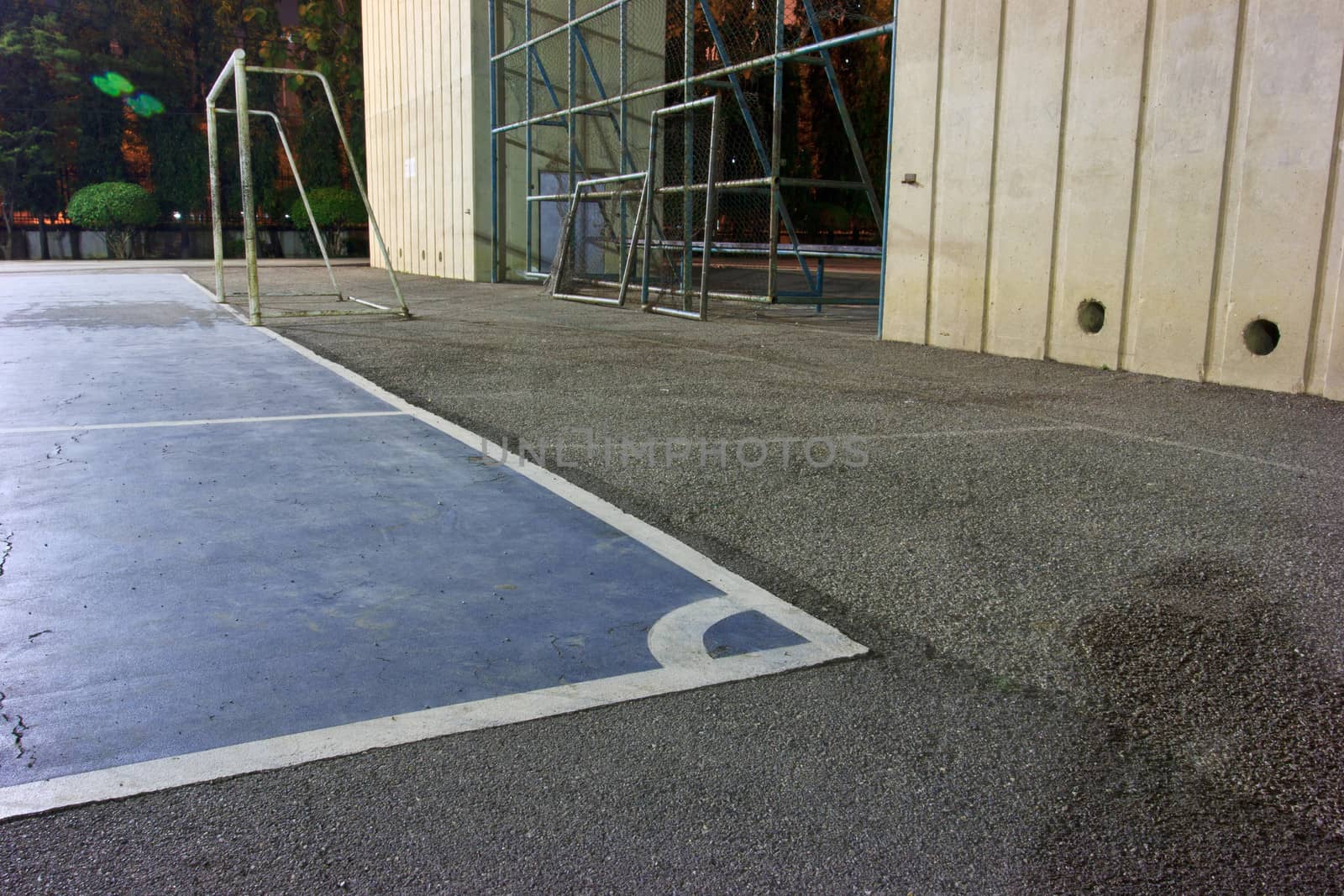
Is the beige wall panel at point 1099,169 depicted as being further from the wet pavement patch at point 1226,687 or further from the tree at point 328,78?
the tree at point 328,78

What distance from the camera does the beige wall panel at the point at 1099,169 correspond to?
7547mm

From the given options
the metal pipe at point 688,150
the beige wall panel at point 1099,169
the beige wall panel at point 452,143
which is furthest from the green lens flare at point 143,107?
the beige wall panel at point 1099,169

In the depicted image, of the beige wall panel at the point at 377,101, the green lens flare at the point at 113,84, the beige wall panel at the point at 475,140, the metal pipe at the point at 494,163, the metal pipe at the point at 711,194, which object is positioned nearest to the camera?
the metal pipe at the point at 711,194

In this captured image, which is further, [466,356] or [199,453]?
[466,356]

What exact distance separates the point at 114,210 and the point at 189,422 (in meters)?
30.7

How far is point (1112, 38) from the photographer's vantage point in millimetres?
7621

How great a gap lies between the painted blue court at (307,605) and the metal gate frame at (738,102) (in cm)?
731

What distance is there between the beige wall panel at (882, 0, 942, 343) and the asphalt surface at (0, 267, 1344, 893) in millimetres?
5023

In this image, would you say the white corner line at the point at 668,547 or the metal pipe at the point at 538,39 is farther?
the metal pipe at the point at 538,39

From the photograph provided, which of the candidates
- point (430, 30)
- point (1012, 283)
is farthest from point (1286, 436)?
point (430, 30)

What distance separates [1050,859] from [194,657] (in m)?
2.01

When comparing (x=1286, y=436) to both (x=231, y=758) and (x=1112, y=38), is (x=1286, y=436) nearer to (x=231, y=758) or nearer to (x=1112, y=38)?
(x=1112, y=38)

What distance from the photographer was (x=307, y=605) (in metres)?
2.99

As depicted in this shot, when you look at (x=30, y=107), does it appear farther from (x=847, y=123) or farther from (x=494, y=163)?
(x=847, y=123)
